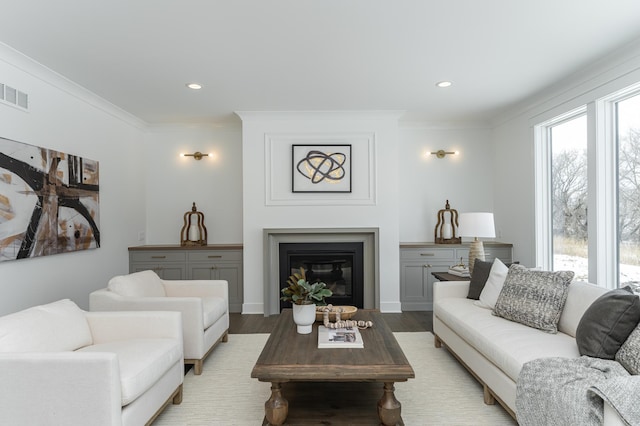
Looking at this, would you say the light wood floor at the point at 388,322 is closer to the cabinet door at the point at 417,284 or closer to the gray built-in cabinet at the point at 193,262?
the cabinet door at the point at 417,284

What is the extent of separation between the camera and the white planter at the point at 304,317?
8.50 ft

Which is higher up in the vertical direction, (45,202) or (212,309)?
(45,202)

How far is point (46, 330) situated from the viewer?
2.09 meters

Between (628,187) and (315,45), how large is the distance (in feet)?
9.30

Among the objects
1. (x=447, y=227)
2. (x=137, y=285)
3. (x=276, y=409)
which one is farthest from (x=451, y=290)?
(x=137, y=285)

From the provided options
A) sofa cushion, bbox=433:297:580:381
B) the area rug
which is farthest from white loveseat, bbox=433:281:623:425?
the area rug

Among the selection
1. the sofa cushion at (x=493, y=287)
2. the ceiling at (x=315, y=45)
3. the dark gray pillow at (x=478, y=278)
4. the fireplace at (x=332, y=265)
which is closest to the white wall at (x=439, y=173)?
the fireplace at (x=332, y=265)

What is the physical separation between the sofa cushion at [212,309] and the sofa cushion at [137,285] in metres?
0.45

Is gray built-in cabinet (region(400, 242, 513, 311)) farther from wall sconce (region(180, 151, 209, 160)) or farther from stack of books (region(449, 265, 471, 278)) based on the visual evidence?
wall sconce (region(180, 151, 209, 160))

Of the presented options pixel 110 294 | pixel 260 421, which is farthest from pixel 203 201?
pixel 260 421

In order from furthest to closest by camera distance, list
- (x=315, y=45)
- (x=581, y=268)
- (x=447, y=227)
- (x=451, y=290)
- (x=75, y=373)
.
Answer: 1. (x=447, y=227)
2. (x=581, y=268)
3. (x=451, y=290)
4. (x=315, y=45)
5. (x=75, y=373)

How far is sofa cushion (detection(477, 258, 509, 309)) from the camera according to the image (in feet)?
10.0

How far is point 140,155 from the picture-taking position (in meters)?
5.14

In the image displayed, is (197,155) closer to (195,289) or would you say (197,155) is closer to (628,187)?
(195,289)
